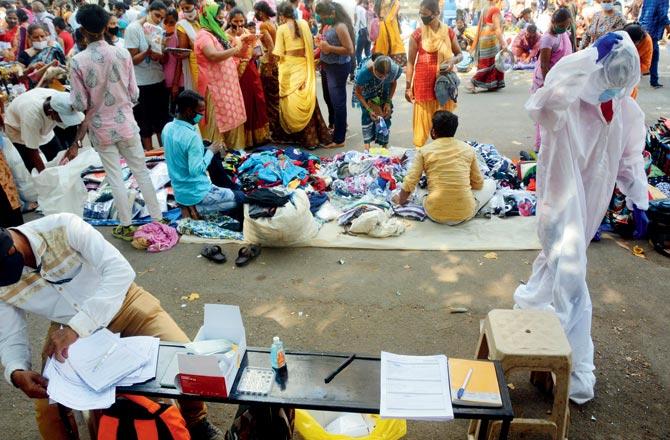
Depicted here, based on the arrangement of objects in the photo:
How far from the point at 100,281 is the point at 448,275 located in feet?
8.71

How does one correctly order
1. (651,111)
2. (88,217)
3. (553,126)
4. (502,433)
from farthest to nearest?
(651,111)
(88,217)
(553,126)
(502,433)

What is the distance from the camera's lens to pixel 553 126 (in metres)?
2.66

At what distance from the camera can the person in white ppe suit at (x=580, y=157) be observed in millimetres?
2576

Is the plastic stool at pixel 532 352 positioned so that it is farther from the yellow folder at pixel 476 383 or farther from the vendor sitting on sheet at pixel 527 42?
the vendor sitting on sheet at pixel 527 42

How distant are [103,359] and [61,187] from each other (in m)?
3.10

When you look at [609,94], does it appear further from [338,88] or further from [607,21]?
[607,21]

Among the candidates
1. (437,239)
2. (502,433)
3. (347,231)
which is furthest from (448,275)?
(502,433)

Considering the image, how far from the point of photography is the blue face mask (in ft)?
8.59

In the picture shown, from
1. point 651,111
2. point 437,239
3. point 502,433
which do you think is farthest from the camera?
point 651,111

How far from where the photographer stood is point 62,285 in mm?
2381

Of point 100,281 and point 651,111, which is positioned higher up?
point 100,281

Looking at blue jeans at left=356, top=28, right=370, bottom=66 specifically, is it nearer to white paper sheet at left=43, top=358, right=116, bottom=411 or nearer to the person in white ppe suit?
the person in white ppe suit

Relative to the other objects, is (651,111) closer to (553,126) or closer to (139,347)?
(553,126)

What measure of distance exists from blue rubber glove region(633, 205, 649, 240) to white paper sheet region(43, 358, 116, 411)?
14.0ft
